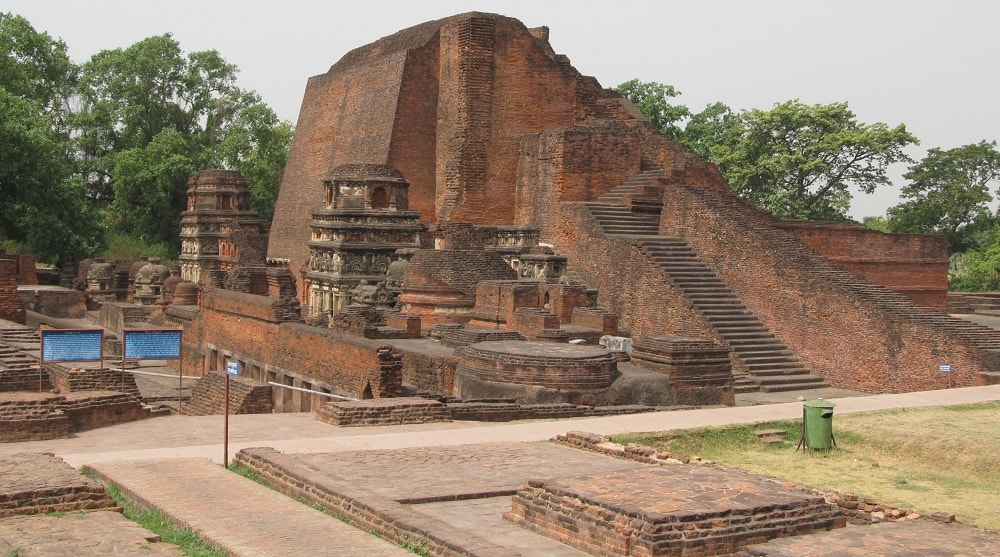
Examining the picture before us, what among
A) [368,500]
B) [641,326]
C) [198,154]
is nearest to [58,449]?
[368,500]

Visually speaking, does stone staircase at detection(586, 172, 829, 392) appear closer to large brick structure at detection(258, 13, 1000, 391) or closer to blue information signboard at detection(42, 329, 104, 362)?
large brick structure at detection(258, 13, 1000, 391)

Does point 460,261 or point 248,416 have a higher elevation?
point 460,261

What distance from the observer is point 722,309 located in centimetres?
2047

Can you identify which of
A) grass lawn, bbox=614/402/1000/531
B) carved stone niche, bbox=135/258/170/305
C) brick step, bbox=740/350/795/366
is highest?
carved stone niche, bbox=135/258/170/305

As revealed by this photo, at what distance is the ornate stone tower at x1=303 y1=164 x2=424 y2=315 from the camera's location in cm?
2488

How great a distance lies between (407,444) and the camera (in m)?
10.6

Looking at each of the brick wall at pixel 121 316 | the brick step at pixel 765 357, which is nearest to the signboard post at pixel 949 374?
the brick step at pixel 765 357

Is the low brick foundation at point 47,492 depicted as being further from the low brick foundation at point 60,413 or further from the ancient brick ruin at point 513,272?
the ancient brick ruin at point 513,272

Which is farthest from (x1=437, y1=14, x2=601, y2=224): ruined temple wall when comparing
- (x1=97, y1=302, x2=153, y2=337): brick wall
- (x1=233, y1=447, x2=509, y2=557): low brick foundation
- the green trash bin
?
(x1=233, y1=447, x2=509, y2=557): low brick foundation

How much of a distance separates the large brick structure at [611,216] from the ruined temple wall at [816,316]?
0.03m

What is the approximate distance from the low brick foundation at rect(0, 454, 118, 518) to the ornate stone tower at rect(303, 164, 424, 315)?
53.7 ft

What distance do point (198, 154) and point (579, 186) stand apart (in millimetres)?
27963

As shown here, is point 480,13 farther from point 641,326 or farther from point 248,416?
point 248,416

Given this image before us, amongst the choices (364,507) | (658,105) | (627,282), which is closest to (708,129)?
(658,105)
